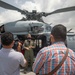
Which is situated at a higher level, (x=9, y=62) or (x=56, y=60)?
(x=56, y=60)

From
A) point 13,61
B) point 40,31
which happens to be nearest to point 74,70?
point 13,61

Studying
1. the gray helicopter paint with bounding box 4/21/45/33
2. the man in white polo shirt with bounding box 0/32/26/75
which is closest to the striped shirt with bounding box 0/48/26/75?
the man in white polo shirt with bounding box 0/32/26/75

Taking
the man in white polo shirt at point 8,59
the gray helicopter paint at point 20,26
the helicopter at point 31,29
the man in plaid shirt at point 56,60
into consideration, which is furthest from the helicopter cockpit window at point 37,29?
the man in plaid shirt at point 56,60

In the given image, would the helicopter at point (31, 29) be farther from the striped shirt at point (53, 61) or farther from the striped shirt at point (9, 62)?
the striped shirt at point (53, 61)

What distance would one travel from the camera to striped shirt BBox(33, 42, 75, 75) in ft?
7.36

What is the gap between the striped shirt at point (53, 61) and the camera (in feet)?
7.36

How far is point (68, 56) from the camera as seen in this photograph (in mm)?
2299

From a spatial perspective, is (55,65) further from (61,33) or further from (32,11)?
(32,11)

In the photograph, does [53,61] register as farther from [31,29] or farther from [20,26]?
→ [20,26]

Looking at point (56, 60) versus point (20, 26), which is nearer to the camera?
point (56, 60)

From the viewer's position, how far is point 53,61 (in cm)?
226

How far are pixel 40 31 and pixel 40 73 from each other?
7.75 metres

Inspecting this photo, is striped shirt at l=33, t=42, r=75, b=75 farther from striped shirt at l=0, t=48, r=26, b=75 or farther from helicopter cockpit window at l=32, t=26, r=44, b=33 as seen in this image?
helicopter cockpit window at l=32, t=26, r=44, b=33

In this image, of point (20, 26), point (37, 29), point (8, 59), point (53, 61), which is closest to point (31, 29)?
point (37, 29)
